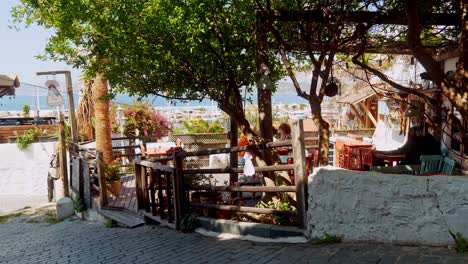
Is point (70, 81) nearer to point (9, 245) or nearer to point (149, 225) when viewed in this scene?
point (9, 245)

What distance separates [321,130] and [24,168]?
1321 centimetres

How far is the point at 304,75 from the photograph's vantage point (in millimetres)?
8117

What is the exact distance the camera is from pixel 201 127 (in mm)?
15430

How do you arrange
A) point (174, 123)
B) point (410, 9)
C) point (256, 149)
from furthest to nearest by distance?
1. point (174, 123)
2. point (256, 149)
3. point (410, 9)

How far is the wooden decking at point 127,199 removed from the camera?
8719mm

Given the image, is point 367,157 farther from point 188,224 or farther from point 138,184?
point 138,184

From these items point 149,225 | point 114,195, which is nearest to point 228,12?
point 149,225

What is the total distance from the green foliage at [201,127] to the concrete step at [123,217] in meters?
6.95

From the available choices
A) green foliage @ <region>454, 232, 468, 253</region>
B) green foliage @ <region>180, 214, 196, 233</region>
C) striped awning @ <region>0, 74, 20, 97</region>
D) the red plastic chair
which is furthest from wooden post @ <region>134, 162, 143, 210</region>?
striped awning @ <region>0, 74, 20, 97</region>

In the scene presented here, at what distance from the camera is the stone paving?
13.5ft

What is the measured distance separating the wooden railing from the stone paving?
1.29 feet

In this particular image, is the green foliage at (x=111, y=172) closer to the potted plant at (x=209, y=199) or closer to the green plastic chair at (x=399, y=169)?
the potted plant at (x=209, y=199)

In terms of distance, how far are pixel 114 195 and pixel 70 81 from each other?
3594 mm

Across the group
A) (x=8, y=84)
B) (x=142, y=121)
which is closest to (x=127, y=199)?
(x=142, y=121)
